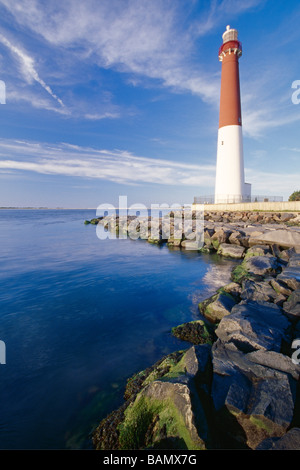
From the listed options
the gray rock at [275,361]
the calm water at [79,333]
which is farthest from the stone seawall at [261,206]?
the gray rock at [275,361]

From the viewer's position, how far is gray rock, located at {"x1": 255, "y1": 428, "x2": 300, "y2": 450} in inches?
81.7

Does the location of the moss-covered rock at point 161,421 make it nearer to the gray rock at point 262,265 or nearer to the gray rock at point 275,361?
the gray rock at point 275,361

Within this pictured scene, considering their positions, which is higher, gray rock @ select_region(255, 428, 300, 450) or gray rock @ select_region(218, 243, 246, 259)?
gray rock @ select_region(218, 243, 246, 259)

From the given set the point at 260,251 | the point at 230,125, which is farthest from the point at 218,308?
the point at 230,125

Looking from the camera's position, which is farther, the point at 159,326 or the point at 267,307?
the point at 159,326

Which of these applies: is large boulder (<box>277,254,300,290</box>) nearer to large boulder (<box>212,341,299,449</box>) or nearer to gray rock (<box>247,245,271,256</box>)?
gray rock (<box>247,245,271,256</box>)

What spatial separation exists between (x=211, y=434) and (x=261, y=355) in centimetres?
142

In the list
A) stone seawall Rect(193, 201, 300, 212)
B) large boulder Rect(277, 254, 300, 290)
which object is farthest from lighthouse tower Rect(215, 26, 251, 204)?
large boulder Rect(277, 254, 300, 290)

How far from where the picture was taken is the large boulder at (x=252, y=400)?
2.38 meters

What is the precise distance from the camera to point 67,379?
158 inches

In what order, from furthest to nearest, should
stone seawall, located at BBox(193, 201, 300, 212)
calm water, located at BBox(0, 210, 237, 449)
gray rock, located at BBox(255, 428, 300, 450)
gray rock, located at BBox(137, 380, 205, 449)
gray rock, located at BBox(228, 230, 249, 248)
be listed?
stone seawall, located at BBox(193, 201, 300, 212)
gray rock, located at BBox(228, 230, 249, 248)
calm water, located at BBox(0, 210, 237, 449)
gray rock, located at BBox(137, 380, 205, 449)
gray rock, located at BBox(255, 428, 300, 450)

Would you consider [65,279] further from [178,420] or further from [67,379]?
[178,420]

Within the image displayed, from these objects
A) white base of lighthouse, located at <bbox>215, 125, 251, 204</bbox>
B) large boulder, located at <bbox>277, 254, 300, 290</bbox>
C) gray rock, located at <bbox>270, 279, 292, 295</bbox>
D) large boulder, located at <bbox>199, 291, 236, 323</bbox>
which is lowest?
large boulder, located at <bbox>199, 291, 236, 323</bbox>
